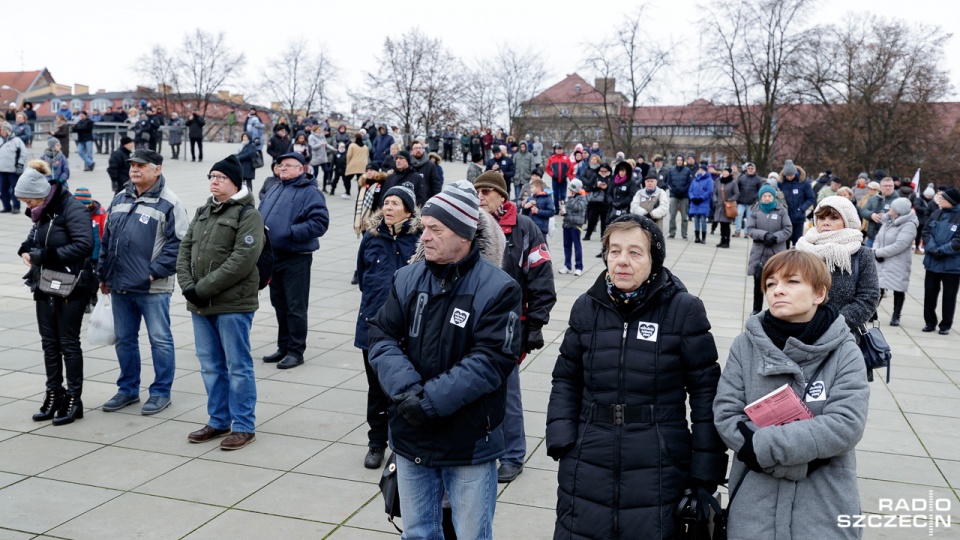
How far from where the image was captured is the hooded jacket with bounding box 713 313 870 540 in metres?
2.88

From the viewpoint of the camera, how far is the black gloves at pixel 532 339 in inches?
202

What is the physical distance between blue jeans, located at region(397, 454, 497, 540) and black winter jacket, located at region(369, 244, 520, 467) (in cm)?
9

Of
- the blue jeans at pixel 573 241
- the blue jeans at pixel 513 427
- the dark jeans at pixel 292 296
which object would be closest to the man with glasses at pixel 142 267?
the dark jeans at pixel 292 296

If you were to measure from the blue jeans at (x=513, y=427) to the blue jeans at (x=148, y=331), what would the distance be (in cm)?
289

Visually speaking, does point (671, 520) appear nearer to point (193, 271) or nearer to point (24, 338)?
point (193, 271)

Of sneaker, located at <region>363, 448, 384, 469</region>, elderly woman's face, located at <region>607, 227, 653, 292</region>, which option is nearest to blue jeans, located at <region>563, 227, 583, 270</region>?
sneaker, located at <region>363, 448, 384, 469</region>

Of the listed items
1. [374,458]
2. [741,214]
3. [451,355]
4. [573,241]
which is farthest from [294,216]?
[741,214]

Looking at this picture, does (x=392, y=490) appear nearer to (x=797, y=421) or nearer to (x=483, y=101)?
(x=797, y=421)

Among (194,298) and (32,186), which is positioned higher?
(32,186)

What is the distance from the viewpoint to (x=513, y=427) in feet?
17.6

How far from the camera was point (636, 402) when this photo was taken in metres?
3.10

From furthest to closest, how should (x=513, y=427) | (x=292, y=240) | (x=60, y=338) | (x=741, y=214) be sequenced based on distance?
(x=741, y=214) < (x=292, y=240) < (x=60, y=338) < (x=513, y=427)

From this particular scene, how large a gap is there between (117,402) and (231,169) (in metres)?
2.15

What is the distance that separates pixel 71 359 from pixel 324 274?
722cm
